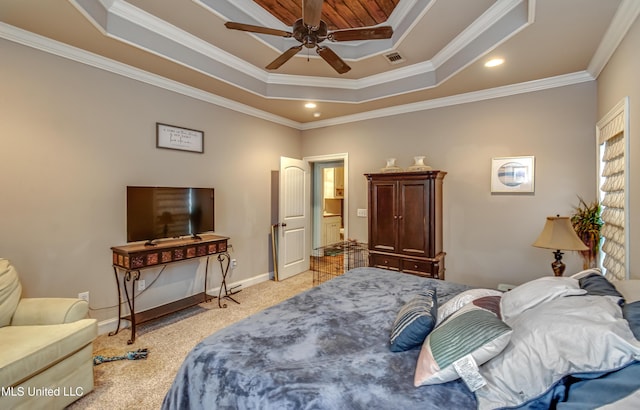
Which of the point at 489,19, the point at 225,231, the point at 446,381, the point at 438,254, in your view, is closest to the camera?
the point at 446,381

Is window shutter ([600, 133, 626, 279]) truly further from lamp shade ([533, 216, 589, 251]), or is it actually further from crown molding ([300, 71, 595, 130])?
crown molding ([300, 71, 595, 130])

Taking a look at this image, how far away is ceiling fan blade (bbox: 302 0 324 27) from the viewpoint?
1787mm

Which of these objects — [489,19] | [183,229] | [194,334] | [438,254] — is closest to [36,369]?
[194,334]

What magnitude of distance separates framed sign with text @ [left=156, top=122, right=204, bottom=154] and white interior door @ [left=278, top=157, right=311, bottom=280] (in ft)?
4.42

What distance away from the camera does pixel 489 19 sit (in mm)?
2527

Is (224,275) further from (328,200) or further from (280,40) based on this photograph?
(328,200)

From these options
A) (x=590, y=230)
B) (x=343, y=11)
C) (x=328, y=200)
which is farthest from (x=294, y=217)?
(x=590, y=230)

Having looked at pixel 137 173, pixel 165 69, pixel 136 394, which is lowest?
pixel 136 394

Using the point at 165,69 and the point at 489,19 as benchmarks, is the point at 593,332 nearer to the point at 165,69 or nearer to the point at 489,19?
the point at 489,19

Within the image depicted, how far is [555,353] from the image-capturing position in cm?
102

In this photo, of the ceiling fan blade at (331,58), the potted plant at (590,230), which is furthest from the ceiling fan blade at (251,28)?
the potted plant at (590,230)

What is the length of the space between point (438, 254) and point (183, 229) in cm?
312

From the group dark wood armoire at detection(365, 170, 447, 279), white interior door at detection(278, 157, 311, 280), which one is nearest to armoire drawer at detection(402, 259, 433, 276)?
dark wood armoire at detection(365, 170, 447, 279)

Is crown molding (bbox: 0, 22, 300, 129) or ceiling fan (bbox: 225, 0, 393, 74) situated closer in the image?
ceiling fan (bbox: 225, 0, 393, 74)
